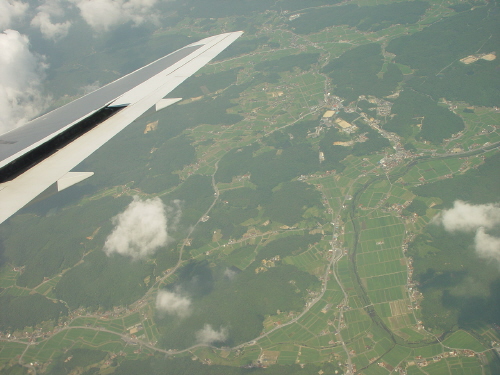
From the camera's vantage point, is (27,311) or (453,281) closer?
(453,281)

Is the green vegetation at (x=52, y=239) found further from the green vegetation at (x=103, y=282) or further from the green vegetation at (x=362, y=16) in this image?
the green vegetation at (x=362, y=16)

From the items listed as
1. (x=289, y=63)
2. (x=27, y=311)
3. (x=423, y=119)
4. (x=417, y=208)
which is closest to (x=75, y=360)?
(x=27, y=311)

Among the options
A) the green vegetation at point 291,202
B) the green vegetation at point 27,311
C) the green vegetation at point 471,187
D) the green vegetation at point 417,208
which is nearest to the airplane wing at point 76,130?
the green vegetation at point 291,202

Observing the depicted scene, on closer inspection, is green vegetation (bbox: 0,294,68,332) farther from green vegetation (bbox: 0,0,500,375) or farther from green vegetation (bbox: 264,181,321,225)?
green vegetation (bbox: 264,181,321,225)

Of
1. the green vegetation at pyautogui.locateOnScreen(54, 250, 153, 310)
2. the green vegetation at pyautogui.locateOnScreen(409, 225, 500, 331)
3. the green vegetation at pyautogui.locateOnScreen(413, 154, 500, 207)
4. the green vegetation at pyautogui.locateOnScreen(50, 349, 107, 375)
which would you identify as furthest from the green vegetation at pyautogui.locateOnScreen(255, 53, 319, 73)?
the green vegetation at pyautogui.locateOnScreen(50, 349, 107, 375)

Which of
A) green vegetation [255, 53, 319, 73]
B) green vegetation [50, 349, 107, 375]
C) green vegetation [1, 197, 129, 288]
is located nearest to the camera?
green vegetation [50, 349, 107, 375]

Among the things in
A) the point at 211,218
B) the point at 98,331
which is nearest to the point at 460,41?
the point at 211,218

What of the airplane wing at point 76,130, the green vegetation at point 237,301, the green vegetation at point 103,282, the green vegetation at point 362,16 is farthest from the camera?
the green vegetation at point 362,16

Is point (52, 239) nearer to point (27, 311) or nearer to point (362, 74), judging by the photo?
point (27, 311)

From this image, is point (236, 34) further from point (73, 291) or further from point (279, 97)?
point (279, 97)
